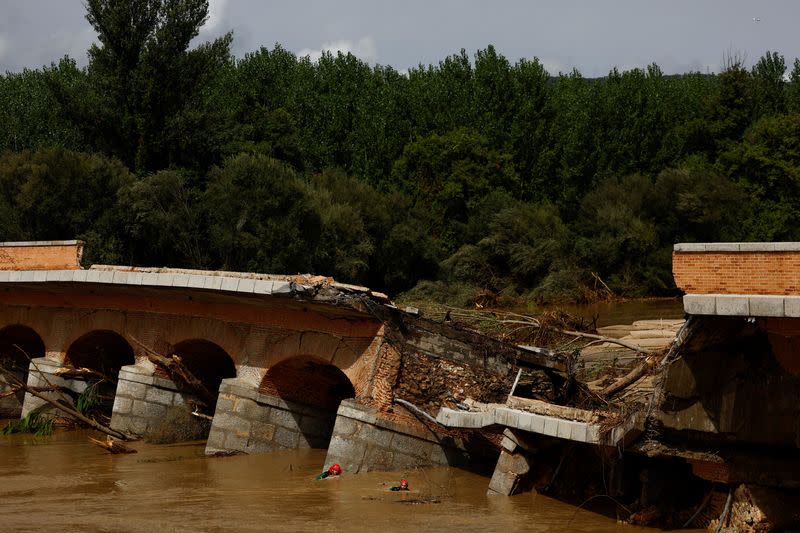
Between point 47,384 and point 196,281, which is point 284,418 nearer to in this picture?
point 196,281

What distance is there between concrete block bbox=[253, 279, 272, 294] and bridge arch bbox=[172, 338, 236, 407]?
123 inches

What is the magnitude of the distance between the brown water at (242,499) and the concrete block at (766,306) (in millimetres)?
3215

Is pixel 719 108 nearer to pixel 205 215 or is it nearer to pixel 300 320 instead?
pixel 205 215

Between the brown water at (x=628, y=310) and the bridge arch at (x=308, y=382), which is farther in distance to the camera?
the brown water at (x=628, y=310)

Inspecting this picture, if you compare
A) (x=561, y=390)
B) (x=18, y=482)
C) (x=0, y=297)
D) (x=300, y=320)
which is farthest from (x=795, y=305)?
(x=0, y=297)

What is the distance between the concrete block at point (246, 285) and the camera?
1490 centimetres

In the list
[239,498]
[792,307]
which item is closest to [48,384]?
[239,498]

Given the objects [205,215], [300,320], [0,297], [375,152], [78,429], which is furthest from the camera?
[375,152]

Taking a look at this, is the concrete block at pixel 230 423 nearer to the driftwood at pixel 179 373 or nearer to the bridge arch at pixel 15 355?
the driftwood at pixel 179 373

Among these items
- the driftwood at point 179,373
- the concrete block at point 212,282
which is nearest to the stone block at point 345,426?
the concrete block at point 212,282

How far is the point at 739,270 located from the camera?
10383mm

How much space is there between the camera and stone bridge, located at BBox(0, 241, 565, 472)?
14727 millimetres

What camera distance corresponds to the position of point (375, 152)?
49.1 meters

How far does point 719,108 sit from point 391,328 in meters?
34.4
